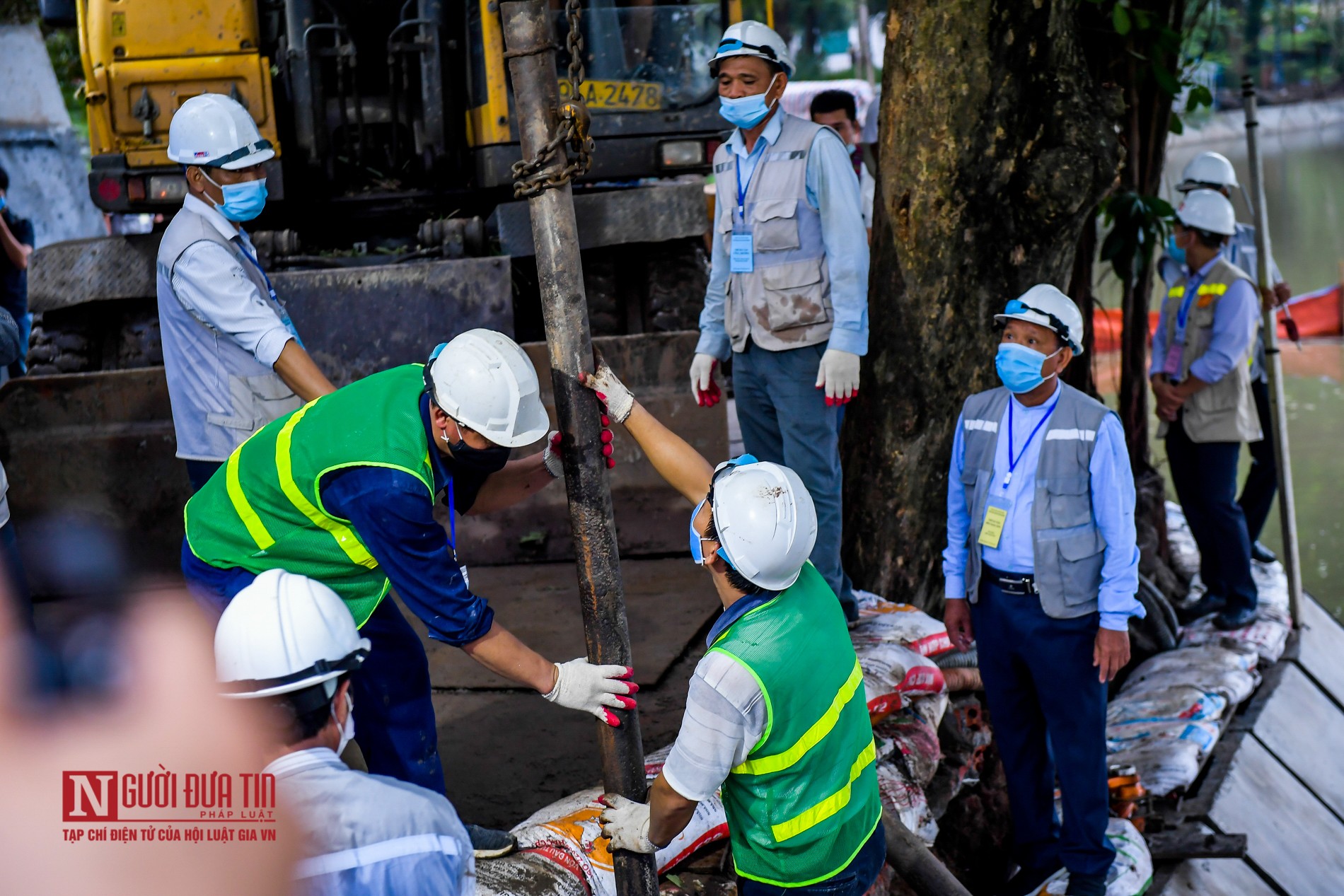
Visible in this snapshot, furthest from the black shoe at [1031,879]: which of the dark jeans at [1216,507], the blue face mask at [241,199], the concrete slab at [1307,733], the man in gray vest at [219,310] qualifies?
the blue face mask at [241,199]

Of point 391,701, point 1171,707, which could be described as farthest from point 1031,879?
point 391,701

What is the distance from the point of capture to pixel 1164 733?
5.40m

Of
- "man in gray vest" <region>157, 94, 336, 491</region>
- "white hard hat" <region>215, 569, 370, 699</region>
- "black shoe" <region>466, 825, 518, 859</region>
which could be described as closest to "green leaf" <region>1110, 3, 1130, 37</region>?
"man in gray vest" <region>157, 94, 336, 491</region>

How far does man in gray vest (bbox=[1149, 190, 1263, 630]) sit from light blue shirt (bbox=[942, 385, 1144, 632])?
273cm

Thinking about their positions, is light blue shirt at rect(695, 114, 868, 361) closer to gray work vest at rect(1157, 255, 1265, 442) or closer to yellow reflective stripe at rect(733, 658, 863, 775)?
yellow reflective stripe at rect(733, 658, 863, 775)

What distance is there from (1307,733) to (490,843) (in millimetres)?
4771

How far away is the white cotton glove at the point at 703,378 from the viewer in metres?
4.29

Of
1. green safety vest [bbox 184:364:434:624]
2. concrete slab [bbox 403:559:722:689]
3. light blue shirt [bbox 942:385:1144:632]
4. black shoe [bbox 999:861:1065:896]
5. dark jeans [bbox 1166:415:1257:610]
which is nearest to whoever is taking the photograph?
green safety vest [bbox 184:364:434:624]

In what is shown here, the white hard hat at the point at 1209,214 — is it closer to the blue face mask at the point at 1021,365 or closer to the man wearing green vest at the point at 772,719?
the blue face mask at the point at 1021,365

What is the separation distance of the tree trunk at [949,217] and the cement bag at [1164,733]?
3.77 ft

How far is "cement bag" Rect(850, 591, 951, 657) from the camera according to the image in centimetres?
427

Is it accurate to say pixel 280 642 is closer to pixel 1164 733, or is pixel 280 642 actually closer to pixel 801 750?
pixel 801 750

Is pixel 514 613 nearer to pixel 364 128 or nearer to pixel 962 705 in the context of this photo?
pixel 962 705

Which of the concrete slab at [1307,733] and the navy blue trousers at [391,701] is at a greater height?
the navy blue trousers at [391,701]
